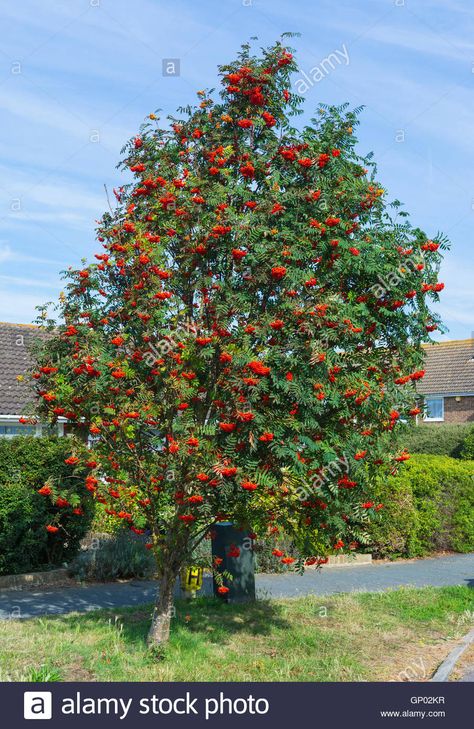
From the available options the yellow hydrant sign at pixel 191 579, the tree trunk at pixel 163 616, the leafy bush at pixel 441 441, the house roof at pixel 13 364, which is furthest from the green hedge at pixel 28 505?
the leafy bush at pixel 441 441

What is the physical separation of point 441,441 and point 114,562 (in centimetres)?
1876

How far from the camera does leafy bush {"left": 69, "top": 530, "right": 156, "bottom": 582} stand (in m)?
11.7

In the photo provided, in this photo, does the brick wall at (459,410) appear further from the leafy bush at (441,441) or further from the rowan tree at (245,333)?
the rowan tree at (245,333)

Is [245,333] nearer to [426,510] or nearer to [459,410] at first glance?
[426,510]

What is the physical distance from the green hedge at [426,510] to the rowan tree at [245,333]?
6897mm

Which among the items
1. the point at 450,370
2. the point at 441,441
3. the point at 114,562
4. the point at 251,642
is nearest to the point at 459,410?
the point at 450,370

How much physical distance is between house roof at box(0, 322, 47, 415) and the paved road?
6.47 meters

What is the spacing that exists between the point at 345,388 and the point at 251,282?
1.29 m

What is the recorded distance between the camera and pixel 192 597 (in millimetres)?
10062

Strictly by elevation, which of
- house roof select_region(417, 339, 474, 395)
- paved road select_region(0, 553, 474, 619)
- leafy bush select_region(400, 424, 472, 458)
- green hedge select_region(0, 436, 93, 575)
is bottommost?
paved road select_region(0, 553, 474, 619)

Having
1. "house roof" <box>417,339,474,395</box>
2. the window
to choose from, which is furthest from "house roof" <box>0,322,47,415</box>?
the window

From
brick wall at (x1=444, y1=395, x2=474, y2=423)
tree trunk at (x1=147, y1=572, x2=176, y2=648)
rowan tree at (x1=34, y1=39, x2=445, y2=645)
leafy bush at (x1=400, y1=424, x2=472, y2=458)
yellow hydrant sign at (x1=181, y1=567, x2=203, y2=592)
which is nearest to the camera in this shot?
rowan tree at (x1=34, y1=39, x2=445, y2=645)

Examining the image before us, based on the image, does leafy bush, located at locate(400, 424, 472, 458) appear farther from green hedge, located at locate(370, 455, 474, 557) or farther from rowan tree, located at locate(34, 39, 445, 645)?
rowan tree, located at locate(34, 39, 445, 645)
